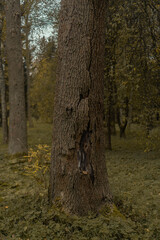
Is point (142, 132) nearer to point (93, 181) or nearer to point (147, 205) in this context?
point (147, 205)

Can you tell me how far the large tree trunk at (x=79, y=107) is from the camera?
356 cm

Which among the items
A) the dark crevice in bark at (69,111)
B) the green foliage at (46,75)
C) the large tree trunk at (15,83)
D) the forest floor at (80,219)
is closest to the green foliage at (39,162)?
the forest floor at (80,219)

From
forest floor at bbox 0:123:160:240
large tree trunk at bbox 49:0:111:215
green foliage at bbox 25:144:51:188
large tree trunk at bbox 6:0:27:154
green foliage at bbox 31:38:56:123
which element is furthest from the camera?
green foliage at bbox 31:38:56:123

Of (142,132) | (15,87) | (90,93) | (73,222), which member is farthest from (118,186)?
(15,87)

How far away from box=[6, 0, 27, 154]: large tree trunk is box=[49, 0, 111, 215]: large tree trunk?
6.06m

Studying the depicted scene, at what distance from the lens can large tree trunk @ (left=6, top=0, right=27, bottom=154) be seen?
9.31m

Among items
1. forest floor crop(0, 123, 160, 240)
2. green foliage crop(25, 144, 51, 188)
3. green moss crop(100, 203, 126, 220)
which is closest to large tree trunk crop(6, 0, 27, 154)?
forest floor crop(0, 123, 160, 240)

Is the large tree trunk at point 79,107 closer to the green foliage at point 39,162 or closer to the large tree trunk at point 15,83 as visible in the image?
the green foliage at point 39,162

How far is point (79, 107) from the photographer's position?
3.53 metres

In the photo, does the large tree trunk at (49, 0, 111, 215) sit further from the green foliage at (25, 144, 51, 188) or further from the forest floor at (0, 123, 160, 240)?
the green foliage at (25, 144, 51, 188)

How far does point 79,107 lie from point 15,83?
258 inches

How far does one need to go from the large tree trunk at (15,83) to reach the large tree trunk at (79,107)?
606 cm

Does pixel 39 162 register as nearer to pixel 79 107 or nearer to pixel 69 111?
pixel 69 111

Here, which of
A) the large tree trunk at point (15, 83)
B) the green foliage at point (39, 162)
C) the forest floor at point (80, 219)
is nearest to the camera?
the forest floor at point (80, 219)
